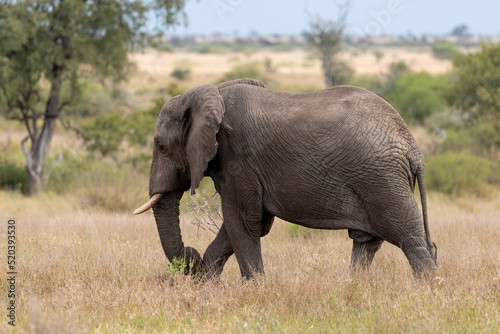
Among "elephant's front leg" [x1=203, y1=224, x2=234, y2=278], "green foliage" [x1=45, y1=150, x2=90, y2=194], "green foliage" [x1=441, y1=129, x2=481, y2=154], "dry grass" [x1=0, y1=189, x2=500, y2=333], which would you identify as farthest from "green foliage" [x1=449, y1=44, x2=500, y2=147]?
"elephant's front leg" [x1=203, y1=224, x2=234, y2=278]

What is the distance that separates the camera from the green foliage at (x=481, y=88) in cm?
2011

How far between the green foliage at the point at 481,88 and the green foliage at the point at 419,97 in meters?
7.41

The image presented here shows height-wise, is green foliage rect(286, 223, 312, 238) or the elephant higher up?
the elephant

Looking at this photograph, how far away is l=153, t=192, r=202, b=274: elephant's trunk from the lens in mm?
6039

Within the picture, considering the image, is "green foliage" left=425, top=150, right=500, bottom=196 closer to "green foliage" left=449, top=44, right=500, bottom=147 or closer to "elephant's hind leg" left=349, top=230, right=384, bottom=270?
"green foliage" left=449, top=44, right=500, bottom=147

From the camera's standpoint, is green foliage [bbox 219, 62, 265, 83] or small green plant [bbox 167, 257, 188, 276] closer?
small green plant [bbox 167, 257, 188, 276]

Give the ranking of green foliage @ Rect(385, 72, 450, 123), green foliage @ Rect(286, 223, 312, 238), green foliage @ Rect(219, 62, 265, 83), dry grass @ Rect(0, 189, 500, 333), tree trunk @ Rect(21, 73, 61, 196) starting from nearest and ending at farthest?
dry grass @ Rect(0, 189, 500, 333) → green foliage @ Rect(286, 223, 312, 238) → tree trunk @ Rect(21, 73, 61, 196) → green foliage @ Rect(385, 72, 450, 123) → green foliage @ Rect(219, 62, 265, 83)

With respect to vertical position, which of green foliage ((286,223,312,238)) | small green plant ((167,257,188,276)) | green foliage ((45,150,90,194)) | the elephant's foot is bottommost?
green foliage ((45,150,90,194))

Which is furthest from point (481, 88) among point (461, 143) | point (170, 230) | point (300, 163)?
point (170, 230)

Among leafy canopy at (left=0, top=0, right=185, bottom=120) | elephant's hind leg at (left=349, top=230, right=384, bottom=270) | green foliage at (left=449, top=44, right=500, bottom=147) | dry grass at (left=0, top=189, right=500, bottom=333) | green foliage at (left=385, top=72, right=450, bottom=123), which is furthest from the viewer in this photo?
green foliage at (left=385, top=72, right=450, bottom=123)

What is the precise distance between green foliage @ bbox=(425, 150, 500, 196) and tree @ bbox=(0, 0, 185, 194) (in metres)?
7.18

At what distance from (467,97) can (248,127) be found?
720 inches

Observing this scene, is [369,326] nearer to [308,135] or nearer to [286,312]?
[286,312]

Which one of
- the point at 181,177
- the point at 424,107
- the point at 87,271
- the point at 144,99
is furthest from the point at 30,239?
the point at 144,99
